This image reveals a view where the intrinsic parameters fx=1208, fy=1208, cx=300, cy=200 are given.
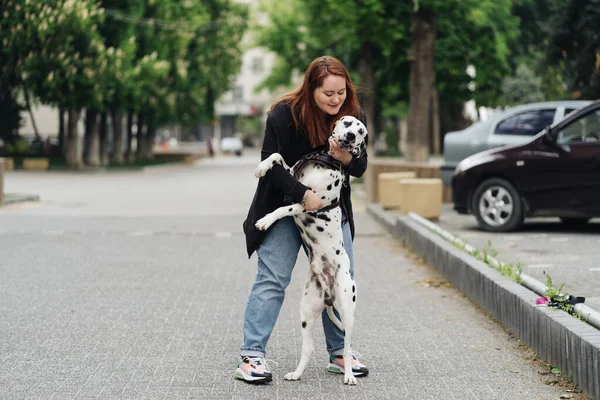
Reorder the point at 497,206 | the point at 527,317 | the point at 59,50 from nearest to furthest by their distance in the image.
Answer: the point at 527,317 → the point at 497,206 → the point at 59,50

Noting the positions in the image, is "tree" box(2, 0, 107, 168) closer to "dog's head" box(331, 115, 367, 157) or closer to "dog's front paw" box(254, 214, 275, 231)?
"dog's front paw" box(254, 214, 275, 231)

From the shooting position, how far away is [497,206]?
1488 centimetres

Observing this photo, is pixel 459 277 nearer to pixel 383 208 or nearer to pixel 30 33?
pixel 383 208

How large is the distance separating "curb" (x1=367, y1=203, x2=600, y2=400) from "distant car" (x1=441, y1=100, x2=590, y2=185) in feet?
21.9

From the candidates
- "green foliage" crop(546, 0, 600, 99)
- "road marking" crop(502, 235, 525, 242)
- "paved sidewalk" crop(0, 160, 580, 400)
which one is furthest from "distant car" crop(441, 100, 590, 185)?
"road marking" crop(502, 235, 525, 242)

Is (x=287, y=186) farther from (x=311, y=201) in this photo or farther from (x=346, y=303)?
(x=346, y=303)

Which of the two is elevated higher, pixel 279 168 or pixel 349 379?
pixel 279 168

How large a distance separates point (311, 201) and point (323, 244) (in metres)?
0.29

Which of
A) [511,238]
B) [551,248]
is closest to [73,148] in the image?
[511,238]

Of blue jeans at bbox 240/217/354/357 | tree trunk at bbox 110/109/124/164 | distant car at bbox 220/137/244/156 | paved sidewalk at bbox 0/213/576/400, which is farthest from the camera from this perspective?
distant car at bbox 220/137/244/156

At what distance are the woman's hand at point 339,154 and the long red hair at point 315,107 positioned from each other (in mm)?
160

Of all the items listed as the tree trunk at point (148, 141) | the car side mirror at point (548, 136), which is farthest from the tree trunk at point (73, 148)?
the car side mirror at point (548, 136)

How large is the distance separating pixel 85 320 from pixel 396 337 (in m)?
2.26

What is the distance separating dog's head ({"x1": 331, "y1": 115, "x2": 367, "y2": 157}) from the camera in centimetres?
607
